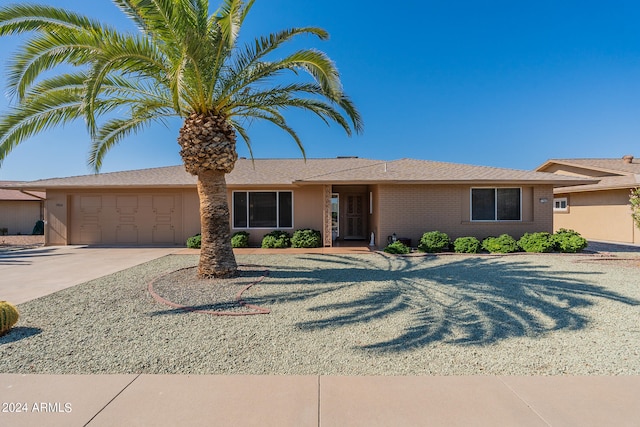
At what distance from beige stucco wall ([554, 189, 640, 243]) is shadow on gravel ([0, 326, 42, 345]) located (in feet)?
73.1

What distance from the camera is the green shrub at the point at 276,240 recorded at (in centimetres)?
1382

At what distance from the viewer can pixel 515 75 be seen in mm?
16797

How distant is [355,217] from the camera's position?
16.7 metres

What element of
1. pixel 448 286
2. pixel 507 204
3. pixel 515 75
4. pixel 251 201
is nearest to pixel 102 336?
pixel 448 286

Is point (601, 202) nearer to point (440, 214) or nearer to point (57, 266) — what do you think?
point (440, 214)

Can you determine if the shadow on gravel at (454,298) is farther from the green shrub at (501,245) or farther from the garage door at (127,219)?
the garage door at (127,219)

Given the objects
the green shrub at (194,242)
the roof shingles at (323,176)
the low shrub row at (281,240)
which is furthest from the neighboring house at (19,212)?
the low shrub row at (281,240)

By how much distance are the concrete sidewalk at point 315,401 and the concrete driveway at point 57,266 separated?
464cm

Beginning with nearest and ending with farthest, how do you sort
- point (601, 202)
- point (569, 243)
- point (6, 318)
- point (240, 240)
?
1. point (6, 318)
2. point (569, 243)
3. point (240, 240)
4. point (601, 202)

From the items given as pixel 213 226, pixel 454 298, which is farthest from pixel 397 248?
pixel 213 226

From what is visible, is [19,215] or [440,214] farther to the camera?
[19,215]

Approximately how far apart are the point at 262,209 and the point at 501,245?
33.2 feet

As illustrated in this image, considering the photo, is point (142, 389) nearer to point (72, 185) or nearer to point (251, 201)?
point (251, 201)

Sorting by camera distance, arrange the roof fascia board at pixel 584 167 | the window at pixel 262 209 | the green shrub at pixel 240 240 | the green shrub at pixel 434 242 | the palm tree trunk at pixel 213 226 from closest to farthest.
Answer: the palm tree trunk at pixel 213 226 → the green shrub at pixel 434 242 → the green shrub at pixel 240 240 → the window at pixel 262 209 → the roof fascia board at pixel 584 167
